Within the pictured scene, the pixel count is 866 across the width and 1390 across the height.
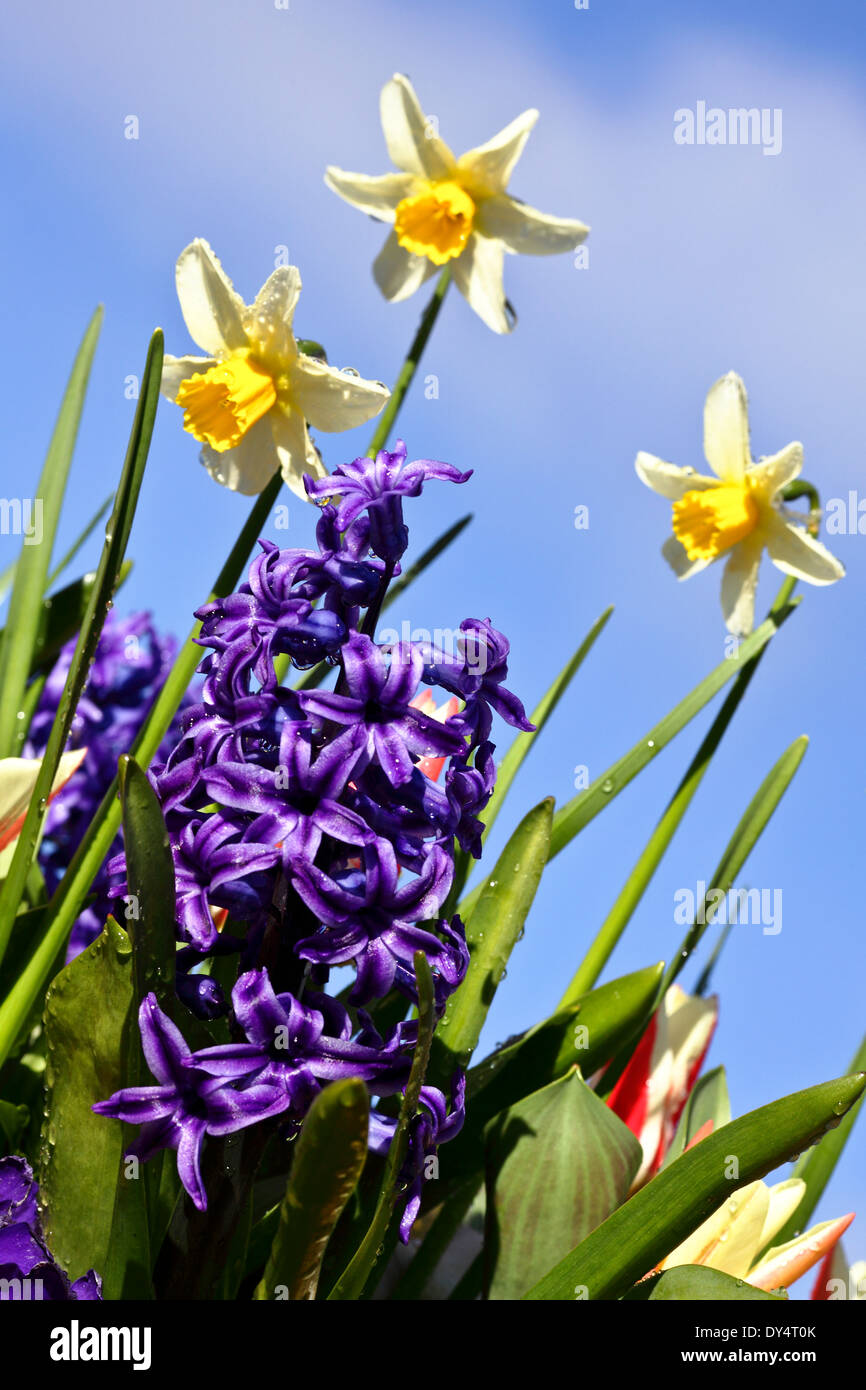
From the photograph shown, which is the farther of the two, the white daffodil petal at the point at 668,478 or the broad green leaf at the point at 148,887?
the white daffodil petal at the point at 668,478

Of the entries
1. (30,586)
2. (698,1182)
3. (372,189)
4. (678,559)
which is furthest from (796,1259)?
(372,189)

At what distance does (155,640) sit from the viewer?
2.68m

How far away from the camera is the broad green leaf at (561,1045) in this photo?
1.26m

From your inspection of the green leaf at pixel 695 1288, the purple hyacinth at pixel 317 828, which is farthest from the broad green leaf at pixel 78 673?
the green leaf at pixel 695 1288

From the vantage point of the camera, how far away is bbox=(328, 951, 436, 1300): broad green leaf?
2.52ft

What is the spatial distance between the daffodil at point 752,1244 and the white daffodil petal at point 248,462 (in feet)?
3.37

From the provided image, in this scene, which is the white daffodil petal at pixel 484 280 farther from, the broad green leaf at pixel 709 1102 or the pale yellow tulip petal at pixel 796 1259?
the pale yellow tulip petal at pixel 796 1259

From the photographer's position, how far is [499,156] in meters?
1.76

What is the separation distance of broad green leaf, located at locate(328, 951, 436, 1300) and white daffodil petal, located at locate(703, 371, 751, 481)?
1.37 meters

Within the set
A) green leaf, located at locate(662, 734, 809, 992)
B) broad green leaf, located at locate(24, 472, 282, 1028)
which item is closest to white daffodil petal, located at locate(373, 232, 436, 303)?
broad green leaf, located at locate(24, 472, 282, 1028)

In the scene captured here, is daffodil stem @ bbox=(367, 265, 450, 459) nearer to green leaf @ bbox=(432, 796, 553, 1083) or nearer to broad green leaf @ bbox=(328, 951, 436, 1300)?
green leaf @ bbox=(432, 796, 553, 1083)

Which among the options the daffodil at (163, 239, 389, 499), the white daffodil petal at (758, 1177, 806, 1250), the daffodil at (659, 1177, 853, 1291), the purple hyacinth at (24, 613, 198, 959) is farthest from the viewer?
the purple hyacinth at (24, 613, 198, 959)

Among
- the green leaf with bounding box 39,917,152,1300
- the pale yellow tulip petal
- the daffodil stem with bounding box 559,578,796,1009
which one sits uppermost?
the daffodil stem with bounding box 559,578,796,1009

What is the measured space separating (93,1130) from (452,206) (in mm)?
1403
